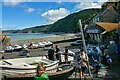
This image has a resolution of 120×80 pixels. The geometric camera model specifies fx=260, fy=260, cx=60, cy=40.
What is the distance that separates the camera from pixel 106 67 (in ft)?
54.6

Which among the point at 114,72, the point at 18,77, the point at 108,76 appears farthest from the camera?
the point at 114,72

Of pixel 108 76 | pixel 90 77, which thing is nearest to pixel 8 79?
pixel 90 77

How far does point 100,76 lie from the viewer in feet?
47.2

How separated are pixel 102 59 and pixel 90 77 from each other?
168 inches

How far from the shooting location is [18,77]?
13438 mm

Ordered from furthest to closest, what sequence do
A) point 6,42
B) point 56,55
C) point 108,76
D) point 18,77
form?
point 6,42 < point 56,55 < point 108,76 < point 18,77

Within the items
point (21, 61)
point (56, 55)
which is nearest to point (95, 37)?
point (56, 55)

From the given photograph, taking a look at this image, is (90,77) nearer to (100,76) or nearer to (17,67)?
(100,76)

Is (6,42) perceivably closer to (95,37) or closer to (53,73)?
(95,37)

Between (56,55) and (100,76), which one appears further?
(56,55)

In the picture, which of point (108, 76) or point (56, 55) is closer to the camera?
point (108, 76)

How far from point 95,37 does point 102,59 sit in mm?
41536

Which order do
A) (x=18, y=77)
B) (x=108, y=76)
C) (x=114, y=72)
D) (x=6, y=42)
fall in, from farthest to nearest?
(x=6, y=42)
(x=114, y=72)
(x=108, y=76)
(x=18, y=77)

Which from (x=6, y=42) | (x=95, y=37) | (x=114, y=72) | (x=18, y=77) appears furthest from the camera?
(x=6, y=42)
